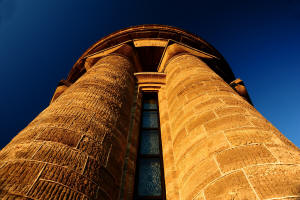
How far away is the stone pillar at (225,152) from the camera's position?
199 cm

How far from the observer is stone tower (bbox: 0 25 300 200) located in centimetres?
202

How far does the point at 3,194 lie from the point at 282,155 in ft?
9.59

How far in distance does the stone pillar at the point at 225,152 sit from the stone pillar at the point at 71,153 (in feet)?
3.86

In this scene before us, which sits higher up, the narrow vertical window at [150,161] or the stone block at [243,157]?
the narrow vertical window at [150,161]

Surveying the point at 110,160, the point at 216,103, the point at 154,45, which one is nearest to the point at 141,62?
the point at 154,45

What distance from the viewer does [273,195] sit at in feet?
5.87

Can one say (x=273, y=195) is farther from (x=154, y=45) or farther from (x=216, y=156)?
(x=154, y=45)

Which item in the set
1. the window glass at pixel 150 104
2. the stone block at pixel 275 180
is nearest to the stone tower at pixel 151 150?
the stone block at pixel 275 180

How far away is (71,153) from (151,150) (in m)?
2.55

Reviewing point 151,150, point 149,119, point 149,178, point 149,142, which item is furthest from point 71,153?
point 149,119

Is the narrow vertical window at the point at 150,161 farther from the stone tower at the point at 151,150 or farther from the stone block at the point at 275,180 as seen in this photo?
the stone block at the point at 275,180

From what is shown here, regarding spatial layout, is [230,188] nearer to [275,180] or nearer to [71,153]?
[275,180]

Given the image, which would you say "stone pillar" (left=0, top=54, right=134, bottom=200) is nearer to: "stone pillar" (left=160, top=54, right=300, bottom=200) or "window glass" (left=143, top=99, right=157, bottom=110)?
"stone pillar" (left=160, top=54, right=300, bottom=200)

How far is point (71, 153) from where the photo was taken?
8.04 feet
